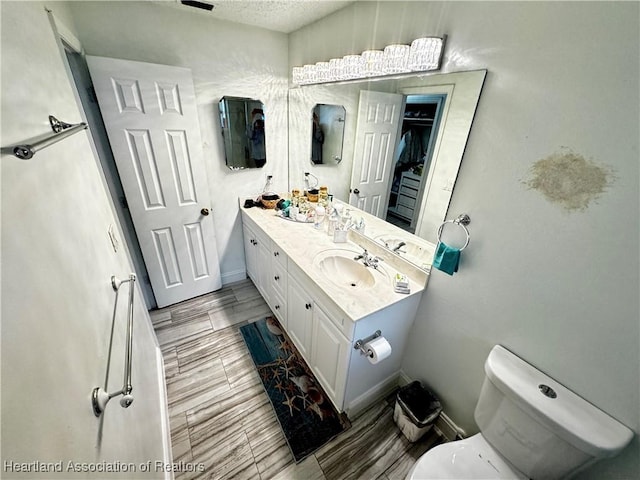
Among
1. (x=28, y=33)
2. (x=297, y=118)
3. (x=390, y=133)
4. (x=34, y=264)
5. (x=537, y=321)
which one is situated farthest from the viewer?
(x=297, y=118)

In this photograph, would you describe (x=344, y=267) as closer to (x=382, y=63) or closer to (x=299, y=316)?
(x=299, y=316)

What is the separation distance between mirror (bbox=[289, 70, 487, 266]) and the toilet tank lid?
1.97 feet

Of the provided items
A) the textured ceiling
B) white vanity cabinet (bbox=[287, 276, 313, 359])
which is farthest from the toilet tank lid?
the textured ceiling

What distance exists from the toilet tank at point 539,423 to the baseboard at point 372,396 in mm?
597

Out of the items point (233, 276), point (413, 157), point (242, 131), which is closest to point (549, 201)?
point (413, 157)

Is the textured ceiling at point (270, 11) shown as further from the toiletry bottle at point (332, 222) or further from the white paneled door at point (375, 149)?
the toiletry bottle at point (332, 222)

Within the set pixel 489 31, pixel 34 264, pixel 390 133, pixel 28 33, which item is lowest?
pixel 34 264

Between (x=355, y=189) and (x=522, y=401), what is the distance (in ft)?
4.84

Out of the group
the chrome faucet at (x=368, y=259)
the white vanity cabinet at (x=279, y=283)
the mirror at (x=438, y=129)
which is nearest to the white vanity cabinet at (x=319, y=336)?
the white vanity cabinet at (x=279, y=283)

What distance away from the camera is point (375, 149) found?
1.70m

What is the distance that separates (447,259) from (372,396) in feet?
3.43

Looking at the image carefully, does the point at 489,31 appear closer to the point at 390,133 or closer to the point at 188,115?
the point at 390,133

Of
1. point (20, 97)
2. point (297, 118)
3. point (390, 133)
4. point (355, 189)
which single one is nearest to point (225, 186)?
point (297, 118)

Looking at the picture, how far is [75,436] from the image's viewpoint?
1.70 feet
